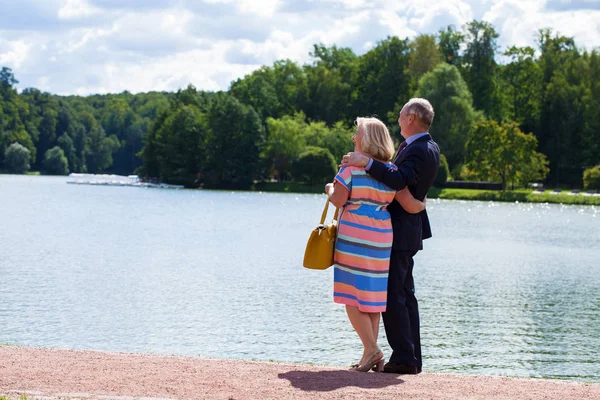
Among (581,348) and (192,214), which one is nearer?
(581,348)

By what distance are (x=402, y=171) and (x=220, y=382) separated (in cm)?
222

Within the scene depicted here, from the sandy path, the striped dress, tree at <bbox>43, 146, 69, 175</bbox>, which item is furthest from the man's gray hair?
tree at <bbox>43, 146, 69, 175</bbox>

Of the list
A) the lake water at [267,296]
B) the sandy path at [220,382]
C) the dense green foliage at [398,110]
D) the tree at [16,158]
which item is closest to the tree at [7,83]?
the tree at [16,158]

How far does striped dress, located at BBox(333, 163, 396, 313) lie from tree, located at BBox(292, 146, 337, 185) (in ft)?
262

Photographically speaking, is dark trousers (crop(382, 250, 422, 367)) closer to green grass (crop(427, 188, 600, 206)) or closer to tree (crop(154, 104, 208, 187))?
green grass (crop(427, 188, 600, 206))

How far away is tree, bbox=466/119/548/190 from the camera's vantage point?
77188mm

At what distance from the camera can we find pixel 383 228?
24.6ft

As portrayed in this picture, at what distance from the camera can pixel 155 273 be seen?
24250mm

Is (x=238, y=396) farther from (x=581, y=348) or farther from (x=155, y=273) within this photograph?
(x=155, y=273)

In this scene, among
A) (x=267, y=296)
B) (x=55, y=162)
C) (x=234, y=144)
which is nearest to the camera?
(x=267, y=296)

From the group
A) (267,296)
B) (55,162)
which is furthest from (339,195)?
(55,162)

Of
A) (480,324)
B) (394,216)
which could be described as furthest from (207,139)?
(394,216)

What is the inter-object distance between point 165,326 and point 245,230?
25093 millimetres

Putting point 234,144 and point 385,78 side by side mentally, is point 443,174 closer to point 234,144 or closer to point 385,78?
point 385,78
